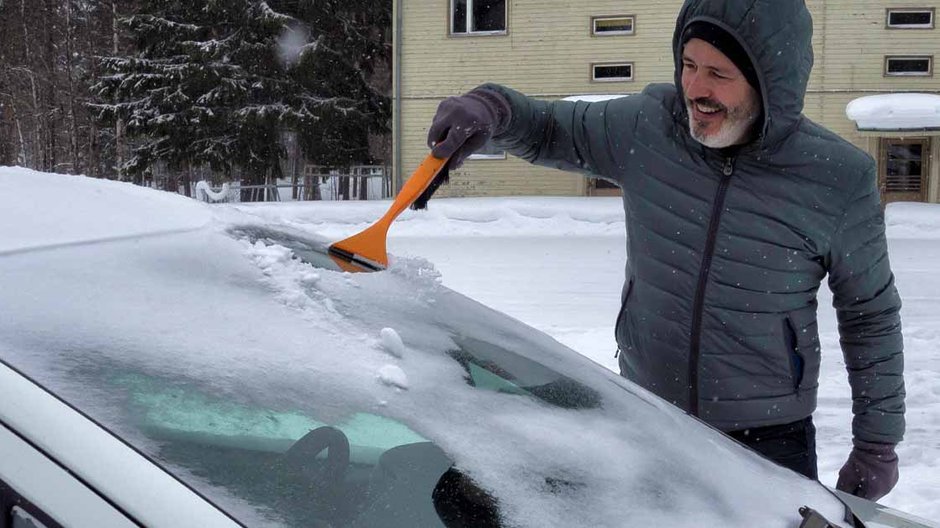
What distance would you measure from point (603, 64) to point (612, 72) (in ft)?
0.91

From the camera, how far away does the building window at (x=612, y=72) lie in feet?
68.6

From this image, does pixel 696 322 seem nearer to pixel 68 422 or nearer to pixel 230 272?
pixel 230 272

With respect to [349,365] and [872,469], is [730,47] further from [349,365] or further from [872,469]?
[349,365]

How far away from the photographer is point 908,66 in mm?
20062

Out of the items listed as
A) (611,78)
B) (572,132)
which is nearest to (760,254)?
(572,132)

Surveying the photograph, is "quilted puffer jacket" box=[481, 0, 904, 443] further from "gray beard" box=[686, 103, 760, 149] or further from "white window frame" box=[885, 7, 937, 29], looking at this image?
"white window frame" box=[885, 7, 937, 29]

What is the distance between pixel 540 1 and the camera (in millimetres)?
21094

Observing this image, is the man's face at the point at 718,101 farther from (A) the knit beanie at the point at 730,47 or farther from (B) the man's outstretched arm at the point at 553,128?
(B) the man's outstretched arm at the point at 553,128

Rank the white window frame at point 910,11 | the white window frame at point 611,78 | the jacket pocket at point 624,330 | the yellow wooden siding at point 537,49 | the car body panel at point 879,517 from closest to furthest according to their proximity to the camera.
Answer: the car body panel at point 879,517
the jacket pocket at point 624,330
the white window frame at point 910,11
the yellow wooden siding at point 537,49
the white window frame at point 611,78

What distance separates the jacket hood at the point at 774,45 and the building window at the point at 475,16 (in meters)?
19.8

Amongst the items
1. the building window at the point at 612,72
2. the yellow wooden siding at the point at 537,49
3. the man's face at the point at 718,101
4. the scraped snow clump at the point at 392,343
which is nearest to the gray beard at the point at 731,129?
the man's face at the point at 718,101

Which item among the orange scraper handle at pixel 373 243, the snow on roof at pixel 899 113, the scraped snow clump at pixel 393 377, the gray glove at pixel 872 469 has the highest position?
the snow on roof at pixel 899 113

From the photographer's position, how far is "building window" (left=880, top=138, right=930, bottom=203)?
20062mm

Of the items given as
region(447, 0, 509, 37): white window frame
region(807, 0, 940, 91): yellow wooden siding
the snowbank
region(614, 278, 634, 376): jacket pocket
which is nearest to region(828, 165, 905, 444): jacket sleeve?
region(614, 278, 634, 376): jacket pocket
